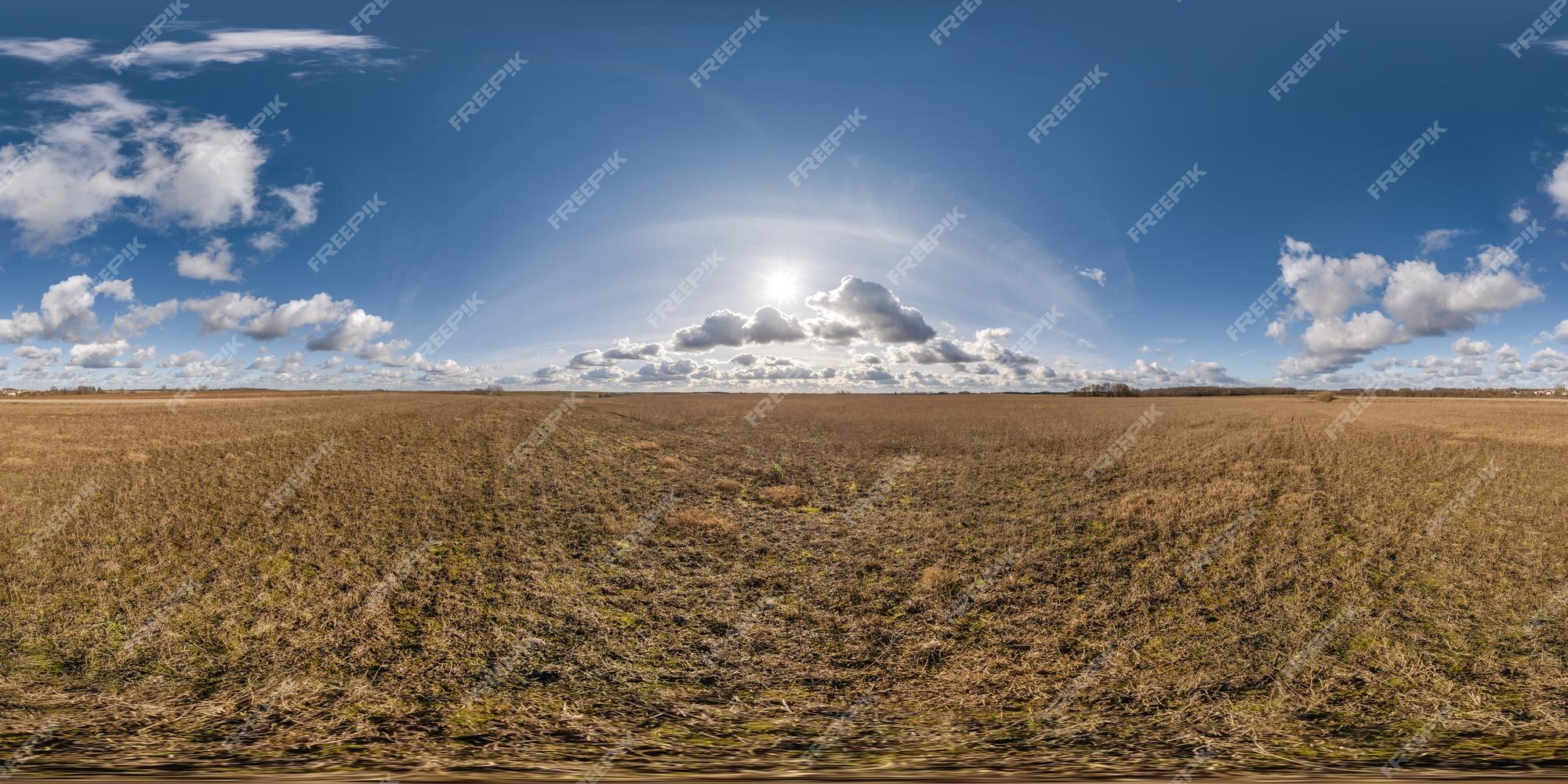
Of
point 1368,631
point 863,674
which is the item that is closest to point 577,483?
point 863,674

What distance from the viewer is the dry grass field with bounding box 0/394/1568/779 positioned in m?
4.71

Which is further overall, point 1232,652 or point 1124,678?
point 1232,652

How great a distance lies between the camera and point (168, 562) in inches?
355

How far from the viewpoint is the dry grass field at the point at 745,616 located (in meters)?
4.71

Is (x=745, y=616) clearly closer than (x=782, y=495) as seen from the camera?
Yes

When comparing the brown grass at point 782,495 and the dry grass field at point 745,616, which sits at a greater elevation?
the brown grass at point 782,495

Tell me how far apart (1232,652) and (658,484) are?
43.1 ft

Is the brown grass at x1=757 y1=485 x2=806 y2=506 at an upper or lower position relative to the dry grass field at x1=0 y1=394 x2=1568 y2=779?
upper

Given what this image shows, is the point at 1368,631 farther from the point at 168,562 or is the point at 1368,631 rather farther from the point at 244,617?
the point at 168,562

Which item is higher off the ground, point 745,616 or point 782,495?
point 782,495

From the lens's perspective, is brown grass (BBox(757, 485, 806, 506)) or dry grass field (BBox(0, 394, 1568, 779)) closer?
dry grass field (BBox(0, 394, 1568, 779))

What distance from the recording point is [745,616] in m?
8.09

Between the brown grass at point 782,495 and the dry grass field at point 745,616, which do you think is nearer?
the dry grass field at point 745,616

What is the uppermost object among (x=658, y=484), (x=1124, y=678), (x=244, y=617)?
(x=658, y=484)
